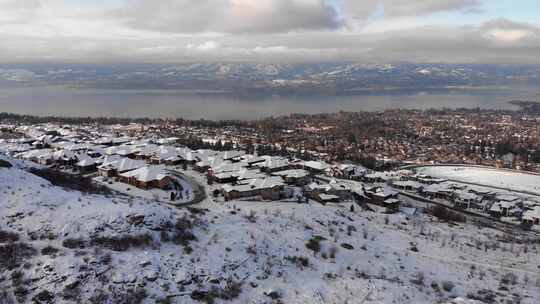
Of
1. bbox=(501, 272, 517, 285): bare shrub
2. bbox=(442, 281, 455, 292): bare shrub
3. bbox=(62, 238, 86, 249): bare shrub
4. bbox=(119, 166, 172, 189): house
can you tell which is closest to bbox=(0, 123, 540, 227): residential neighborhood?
bbox=(119, 166, 172, 189): house

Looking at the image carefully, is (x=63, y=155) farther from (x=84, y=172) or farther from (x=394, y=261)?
(x=394, y=261)

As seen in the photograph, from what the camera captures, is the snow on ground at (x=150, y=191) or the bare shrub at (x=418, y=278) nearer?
the bare shrub at (x=418, y=278)

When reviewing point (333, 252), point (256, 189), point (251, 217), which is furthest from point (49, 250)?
point (256, 189)

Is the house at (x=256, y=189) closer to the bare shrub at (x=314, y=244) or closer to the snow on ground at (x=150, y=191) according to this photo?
the snow on ground at (x=150, y=191)

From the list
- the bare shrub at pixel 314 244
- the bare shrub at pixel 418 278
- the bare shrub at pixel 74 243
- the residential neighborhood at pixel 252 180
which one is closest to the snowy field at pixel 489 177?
the residential neighborhood at pixel 252 180

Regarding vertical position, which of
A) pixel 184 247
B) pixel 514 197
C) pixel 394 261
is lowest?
pixel 514 197

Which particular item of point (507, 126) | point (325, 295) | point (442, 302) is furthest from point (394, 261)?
point (507, 126)

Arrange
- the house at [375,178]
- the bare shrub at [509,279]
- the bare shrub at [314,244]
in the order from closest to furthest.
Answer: the bare shrub at [509,279], the bare shrub at [314,244], the house at [375,178]
